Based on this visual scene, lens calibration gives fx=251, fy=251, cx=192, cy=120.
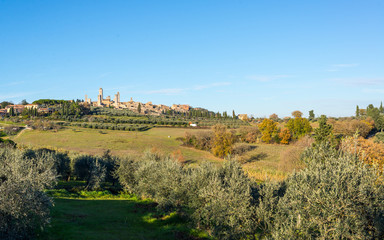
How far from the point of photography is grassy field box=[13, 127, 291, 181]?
223 ft

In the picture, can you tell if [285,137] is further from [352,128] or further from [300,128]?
[352,128]

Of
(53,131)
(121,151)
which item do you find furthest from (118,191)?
(53,131)

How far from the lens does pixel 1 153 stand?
3459 centimetres

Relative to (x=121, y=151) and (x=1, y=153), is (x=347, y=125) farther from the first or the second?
(x=1, y=153)

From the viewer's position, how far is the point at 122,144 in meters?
76.6

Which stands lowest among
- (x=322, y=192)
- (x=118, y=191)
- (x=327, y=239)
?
(x=118, y=191)

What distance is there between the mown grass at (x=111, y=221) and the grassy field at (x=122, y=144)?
113ft

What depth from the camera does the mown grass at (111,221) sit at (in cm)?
1921

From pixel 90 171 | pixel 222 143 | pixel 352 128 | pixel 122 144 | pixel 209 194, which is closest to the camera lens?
pixel 209 194

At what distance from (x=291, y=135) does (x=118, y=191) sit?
7766 cm

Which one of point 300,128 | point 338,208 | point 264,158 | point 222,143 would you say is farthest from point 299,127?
point 338,208

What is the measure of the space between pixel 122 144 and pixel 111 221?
5512 centimetres

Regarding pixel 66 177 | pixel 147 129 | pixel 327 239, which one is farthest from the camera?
pixel 147 129

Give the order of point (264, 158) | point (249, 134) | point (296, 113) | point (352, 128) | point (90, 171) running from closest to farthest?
point (90, 171)
point (264, 158)
point (352, 128)
point (249, 134)
point (296, 113)
